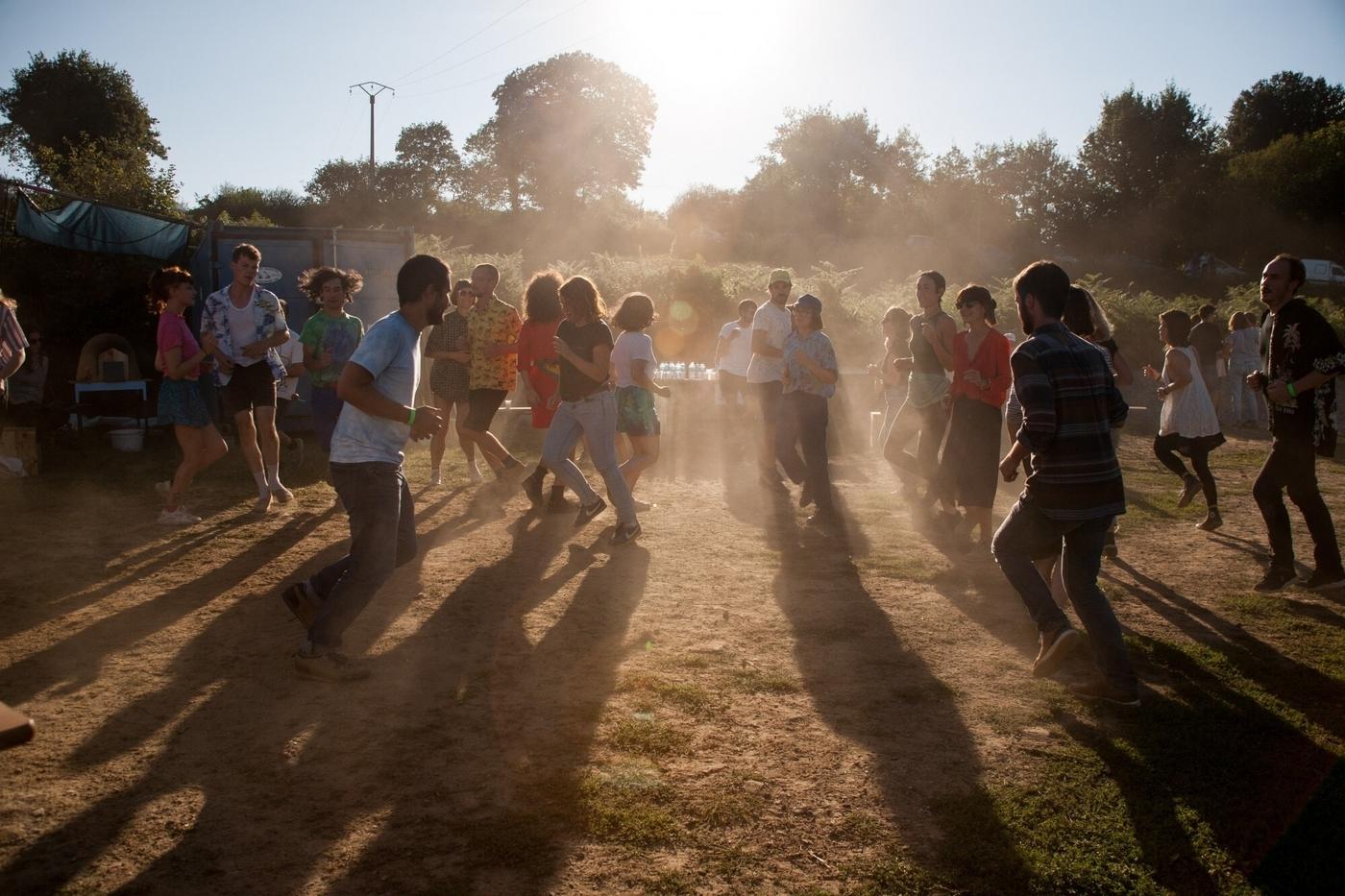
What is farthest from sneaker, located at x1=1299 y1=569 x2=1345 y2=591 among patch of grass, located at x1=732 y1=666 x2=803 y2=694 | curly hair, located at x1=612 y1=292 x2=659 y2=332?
curly hair, located at x1=612 y1=292 x2=659 y2=332

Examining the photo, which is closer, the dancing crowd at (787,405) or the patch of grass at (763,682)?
the dancing crowd at (787,405)

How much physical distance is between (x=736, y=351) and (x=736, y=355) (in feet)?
0.16

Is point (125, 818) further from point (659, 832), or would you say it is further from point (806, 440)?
point (806, 440)

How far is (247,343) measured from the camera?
777cm

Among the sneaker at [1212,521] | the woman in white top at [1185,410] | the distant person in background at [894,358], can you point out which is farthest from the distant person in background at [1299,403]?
the distant person in background at [894,358]

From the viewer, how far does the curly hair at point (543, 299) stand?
7.56 metres

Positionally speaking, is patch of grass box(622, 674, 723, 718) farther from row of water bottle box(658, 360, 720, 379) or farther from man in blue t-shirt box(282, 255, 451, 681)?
row of water bottle box(658, 360, 720, 379)

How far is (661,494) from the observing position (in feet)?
31.8

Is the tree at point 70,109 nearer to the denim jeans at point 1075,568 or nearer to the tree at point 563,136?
the tree at point 563,136

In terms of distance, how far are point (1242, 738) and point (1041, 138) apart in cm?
6051

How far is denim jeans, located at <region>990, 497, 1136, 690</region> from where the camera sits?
13.9 ft

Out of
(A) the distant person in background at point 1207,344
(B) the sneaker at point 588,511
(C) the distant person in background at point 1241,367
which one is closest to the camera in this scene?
(B) the sneaker at point 588,511

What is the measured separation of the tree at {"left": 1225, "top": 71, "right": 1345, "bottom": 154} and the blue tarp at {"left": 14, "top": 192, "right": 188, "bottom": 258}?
59.3 meters

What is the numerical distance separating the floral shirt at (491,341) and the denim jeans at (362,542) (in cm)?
442
